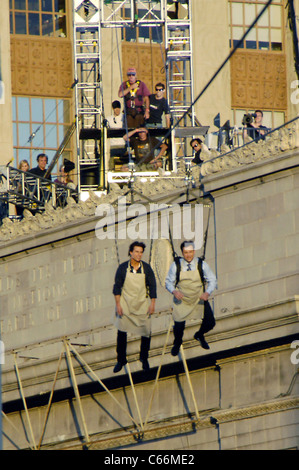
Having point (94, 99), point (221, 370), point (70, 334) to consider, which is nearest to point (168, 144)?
point (94, 99)

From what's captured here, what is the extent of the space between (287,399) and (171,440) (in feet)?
13.7

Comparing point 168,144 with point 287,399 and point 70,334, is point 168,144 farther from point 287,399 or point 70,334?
point 287,399

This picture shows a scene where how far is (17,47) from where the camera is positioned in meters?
56.5

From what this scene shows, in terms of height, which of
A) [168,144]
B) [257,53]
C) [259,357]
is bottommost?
[259,357]

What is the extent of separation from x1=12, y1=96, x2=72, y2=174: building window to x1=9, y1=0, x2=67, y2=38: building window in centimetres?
254

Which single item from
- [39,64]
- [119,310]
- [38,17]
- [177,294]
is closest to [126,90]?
[39,64]

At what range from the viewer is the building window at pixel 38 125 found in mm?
55688

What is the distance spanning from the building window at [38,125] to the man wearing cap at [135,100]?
931 cm

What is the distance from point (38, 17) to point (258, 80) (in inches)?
341

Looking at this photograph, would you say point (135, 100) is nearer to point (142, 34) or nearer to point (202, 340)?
point (202, 340)

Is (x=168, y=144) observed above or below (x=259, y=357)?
above

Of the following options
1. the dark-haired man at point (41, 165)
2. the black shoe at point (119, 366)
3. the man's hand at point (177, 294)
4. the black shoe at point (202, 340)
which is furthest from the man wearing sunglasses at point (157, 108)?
the man's hand at point (177, 294)

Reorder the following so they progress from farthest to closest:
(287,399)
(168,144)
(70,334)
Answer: (168,144) < (70,334) < (287,399)

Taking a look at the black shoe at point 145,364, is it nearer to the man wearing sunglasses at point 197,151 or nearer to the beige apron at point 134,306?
the beige apron at point 134,306
